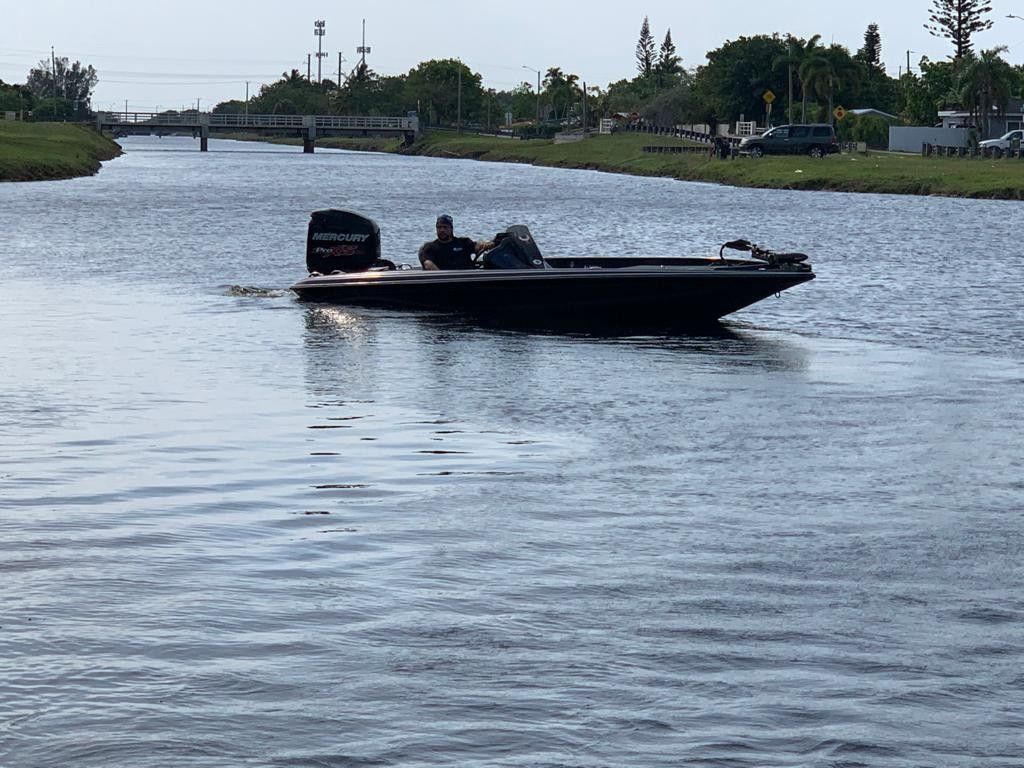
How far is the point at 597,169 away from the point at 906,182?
60.1m

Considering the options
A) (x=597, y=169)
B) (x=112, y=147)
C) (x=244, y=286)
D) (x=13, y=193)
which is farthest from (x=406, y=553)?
(x=112, y=147)

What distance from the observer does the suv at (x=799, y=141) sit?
332ft

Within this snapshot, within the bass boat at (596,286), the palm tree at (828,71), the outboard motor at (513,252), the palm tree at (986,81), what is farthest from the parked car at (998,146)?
the outboard motor at (513,252)

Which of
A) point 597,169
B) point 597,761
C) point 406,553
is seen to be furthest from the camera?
point 597,169

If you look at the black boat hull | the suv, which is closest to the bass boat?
the black boat hull

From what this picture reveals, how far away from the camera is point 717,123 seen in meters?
170

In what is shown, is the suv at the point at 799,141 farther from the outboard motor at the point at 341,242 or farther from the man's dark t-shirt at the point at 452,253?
the man's dark t-shirt at the point at 452,253

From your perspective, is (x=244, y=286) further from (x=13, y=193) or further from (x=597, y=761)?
(x=13, y=193)

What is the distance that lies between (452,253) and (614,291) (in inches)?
105

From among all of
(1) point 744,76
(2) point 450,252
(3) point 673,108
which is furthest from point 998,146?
(3) point 673,108

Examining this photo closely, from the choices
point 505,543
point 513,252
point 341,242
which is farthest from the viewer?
point 341,242

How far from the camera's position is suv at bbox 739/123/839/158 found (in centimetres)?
10112

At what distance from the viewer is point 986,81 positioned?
12181cm

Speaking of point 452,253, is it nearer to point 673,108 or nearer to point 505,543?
point 505,543
